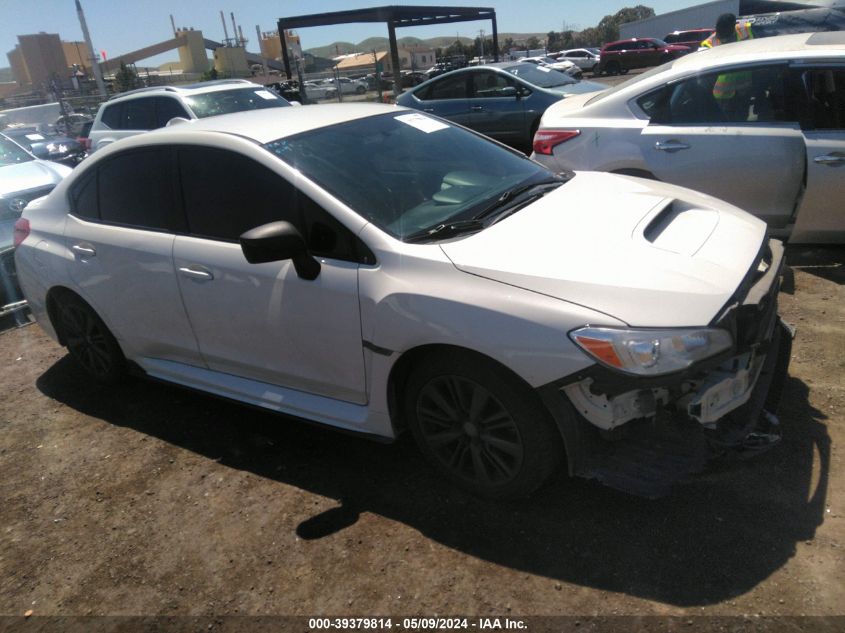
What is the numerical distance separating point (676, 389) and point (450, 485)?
111 centimetres

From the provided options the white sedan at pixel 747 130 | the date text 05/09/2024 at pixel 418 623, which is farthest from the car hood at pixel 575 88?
the date text 05/09/2024 at pixel 418 623

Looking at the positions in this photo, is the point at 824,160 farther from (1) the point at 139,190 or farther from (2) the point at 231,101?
(2) the point at 231,101

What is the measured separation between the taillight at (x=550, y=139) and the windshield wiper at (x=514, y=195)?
76.3 inches

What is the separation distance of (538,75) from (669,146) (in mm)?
6453

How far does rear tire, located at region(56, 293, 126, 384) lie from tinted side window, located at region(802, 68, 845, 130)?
484cm

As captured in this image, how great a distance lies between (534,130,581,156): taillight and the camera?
17.9 ft

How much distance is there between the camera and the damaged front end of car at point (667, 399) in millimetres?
2275

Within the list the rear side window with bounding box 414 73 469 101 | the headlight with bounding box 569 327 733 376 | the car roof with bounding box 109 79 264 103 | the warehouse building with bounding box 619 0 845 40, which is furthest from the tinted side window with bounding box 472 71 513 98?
the headlight with bounding box 569 327 733 376

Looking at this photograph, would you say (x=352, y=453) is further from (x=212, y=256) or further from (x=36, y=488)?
(x=36, y=488)

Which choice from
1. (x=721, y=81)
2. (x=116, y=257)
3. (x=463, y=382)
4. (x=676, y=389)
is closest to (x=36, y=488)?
(x=116, y=257)

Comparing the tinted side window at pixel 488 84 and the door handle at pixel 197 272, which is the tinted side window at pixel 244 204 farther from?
the tinted side window at pixel 488 84

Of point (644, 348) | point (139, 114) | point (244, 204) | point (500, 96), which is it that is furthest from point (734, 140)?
point (139, 114)

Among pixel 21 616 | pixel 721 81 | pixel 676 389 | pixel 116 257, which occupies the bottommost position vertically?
pixel 21 616

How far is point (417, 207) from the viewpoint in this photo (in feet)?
10.1
